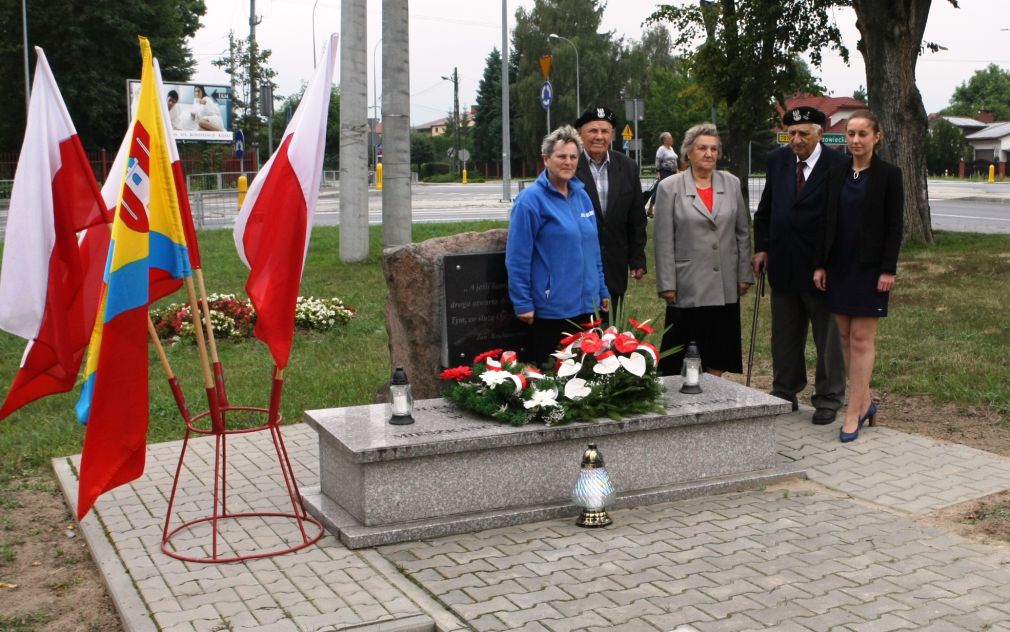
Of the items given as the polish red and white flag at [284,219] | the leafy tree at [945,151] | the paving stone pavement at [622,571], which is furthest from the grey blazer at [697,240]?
the leafy tree at [945,151]

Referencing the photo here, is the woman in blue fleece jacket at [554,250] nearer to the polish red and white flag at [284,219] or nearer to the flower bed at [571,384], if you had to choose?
the flower bed at [571,384]

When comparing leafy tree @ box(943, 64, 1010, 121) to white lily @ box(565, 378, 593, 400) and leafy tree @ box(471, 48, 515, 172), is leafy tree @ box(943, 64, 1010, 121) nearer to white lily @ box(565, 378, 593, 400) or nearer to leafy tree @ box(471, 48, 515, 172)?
leafy tree @ box(471, 48, 515, 172)

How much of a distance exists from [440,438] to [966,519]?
2695 millimetres

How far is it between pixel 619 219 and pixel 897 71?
36.9 ft

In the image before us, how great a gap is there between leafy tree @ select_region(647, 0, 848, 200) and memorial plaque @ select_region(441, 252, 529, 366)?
17.9m

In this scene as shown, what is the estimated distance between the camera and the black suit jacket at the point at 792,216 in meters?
7.54

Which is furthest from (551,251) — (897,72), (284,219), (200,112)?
(200,112)

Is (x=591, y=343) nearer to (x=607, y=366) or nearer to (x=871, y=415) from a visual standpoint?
(x=607, y=366)

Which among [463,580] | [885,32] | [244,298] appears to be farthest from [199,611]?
[885,32]

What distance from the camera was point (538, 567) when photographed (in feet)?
17.0

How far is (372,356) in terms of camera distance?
10.6 meters

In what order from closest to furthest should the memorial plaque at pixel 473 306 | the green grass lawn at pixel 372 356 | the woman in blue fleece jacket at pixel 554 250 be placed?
the woman in blue fleece jacket at pixel 554 250 → the memorial plaque at pixel 473 306 → the green grass lawn at pixel 372 356

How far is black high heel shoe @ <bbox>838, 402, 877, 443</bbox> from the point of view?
7.41 meters

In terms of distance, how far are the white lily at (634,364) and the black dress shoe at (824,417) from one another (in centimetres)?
216
